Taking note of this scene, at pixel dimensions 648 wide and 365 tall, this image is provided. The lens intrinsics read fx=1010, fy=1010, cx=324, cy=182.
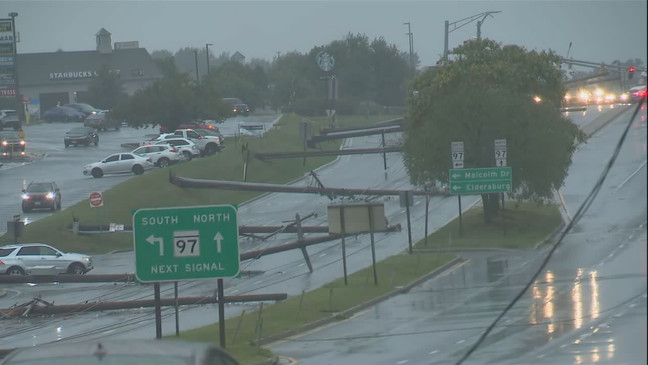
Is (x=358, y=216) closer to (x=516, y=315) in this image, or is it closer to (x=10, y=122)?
(x=516, y=315)

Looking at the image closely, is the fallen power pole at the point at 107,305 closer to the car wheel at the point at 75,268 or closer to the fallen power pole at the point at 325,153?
the car wheel at the point at 75,268

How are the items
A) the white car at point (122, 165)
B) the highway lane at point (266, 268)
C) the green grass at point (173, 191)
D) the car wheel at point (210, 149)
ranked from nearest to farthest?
→ the highway lane at point (266, 268)
the green grass at point (173, 191)
the white car at point (122, 165)
the car wheel at point (210, 149)

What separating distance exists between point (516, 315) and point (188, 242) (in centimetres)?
885

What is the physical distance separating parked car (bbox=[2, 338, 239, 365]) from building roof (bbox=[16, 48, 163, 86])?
111m

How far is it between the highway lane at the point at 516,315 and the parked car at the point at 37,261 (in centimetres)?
1552

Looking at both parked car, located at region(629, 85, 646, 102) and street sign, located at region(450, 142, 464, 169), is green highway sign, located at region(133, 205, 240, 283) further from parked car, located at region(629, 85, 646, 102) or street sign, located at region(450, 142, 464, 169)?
street sign, located at region(450, 142, 464, 169)

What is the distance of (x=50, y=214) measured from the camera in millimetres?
54656

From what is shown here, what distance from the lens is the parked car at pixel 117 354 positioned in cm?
746

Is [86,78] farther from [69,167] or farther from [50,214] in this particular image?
[50,214]

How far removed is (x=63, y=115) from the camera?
11362 cm

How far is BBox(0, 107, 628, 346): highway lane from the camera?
95.1 feet

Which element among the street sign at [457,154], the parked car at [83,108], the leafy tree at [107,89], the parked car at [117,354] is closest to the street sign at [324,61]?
the street sign at [457,154]

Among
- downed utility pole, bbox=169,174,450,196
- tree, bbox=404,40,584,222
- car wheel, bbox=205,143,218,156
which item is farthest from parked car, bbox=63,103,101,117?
tree, bbox=404,40,584,222

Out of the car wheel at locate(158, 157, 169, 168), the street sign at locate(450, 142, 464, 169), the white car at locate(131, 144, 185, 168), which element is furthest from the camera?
the car wheel at locate(158, 157, 169, 168)
